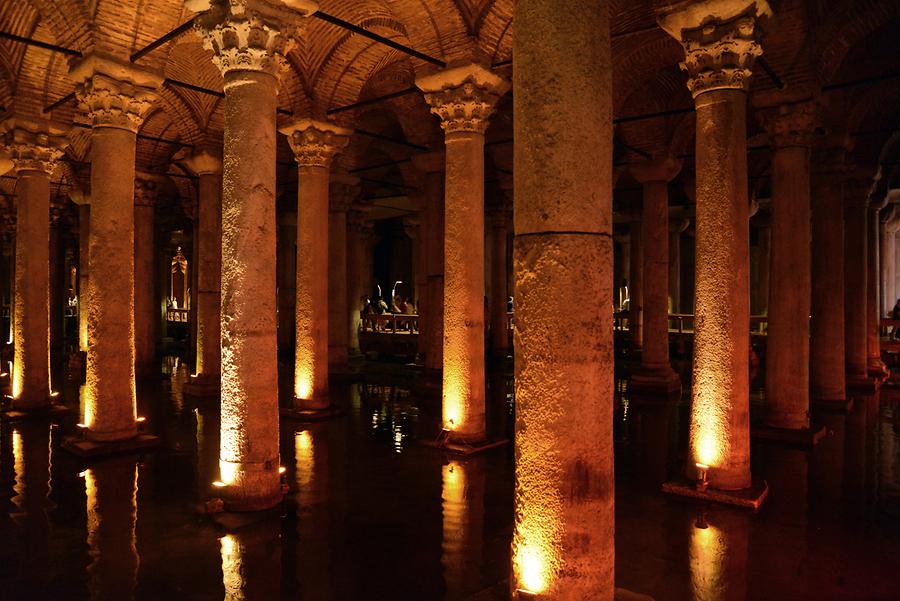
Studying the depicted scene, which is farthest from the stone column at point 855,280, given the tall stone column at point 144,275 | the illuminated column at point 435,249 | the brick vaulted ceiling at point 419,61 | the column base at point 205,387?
the tall stone column at point 144,275

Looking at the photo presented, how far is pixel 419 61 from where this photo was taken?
8.70 metres

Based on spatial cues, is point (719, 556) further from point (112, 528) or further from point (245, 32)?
point (245, 32)

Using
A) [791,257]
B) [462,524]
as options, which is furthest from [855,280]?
[462,524]

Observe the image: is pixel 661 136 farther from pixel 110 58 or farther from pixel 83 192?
pixel 83 192

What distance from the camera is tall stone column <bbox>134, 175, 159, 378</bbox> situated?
14859 mm

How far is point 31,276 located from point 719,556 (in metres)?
10.4

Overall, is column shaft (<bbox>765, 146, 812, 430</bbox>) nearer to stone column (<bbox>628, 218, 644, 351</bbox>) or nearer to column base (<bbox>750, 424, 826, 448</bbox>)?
column base (<bbox>750, 424, 826, 448</bbox>)

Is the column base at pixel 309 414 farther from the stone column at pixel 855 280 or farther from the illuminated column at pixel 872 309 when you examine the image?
the illuminated column at pixel 872 309

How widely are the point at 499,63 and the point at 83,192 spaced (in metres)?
12.5

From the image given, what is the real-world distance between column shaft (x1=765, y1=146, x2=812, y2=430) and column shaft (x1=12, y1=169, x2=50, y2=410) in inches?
433

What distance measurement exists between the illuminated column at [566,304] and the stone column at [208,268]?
10.3m

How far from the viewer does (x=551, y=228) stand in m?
3.20

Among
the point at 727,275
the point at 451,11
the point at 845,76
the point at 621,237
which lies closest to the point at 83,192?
the point at 451,11

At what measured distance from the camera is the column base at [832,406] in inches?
432
